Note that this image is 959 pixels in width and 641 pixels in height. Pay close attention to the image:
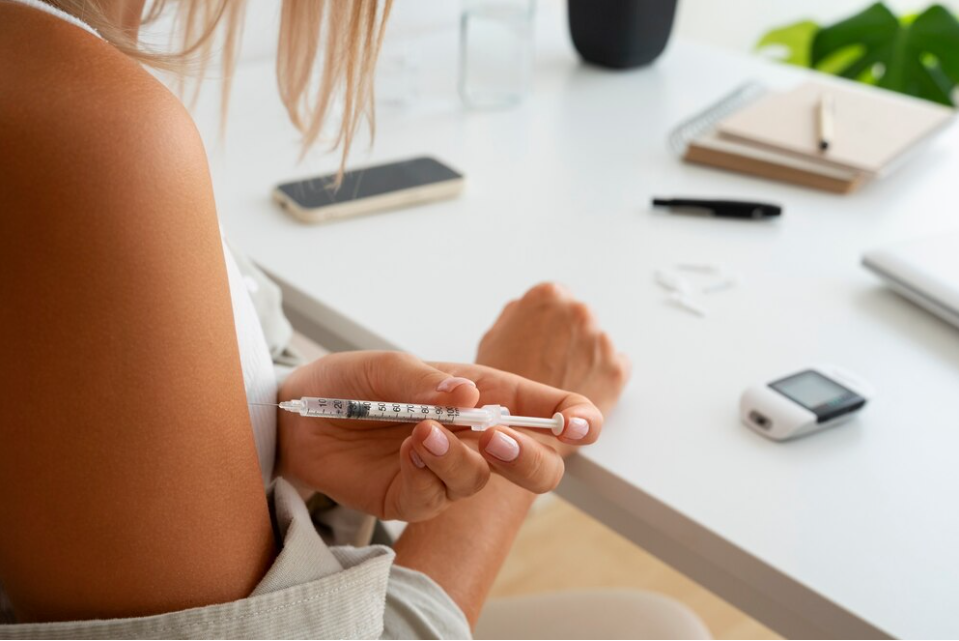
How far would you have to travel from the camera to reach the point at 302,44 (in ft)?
2.90

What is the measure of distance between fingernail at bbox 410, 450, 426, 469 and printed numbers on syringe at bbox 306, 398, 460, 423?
1.3 inches

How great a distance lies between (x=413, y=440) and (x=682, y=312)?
1.46 ft

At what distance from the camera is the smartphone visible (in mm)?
1184

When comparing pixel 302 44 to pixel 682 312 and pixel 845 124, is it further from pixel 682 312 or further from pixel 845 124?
pixel 845 124

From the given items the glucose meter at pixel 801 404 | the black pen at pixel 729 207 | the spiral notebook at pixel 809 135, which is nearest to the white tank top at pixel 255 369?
the glucose meter at pixel 801 404

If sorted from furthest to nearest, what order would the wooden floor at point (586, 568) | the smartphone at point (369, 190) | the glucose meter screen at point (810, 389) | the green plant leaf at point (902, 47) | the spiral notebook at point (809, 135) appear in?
the green plant leaf at point (902, 47) → the wooden floor at point (586, 568) → the spiral notebook at point (809, 135) → the smartphone at point (369, 190) → the glucose meter screen at point (810, 389)

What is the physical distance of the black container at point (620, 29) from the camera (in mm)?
1626

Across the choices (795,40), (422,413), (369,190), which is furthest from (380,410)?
(795,40)

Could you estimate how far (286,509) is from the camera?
70 cm

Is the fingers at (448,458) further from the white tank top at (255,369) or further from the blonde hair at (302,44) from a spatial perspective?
the blonde hair at (302,44)

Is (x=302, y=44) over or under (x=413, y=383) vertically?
over

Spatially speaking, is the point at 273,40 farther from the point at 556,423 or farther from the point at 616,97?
the point at 556,423

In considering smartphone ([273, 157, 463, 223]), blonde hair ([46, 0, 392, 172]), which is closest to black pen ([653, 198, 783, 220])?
smartphone ([273, 157, 463, 223])

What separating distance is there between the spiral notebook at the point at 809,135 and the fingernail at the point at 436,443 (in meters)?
0.80
